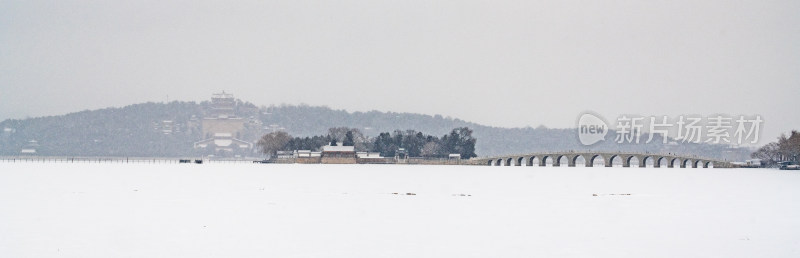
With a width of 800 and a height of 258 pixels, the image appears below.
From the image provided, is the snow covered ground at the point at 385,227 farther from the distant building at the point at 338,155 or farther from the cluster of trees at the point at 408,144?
the cluster of trees at the point at 408,144

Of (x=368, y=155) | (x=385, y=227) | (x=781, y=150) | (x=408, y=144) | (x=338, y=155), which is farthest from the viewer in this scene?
(x=408, y=144)

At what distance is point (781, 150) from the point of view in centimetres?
15650

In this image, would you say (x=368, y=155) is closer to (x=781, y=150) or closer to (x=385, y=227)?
(x=781, y=150)

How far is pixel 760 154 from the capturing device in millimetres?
178250

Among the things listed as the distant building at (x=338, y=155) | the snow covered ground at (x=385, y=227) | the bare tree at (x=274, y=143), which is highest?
the bare tree at (x=274, y=143)

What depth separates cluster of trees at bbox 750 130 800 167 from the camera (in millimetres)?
149700

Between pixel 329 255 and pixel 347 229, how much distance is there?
644cm

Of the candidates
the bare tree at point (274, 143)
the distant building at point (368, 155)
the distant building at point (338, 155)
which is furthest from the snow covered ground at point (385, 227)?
the bare tree at point (274, 143)

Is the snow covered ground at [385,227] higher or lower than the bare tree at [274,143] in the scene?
lower

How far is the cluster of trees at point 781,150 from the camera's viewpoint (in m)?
150

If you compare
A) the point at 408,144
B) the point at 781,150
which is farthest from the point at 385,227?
the point at 408,144

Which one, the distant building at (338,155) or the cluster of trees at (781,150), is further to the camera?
the distant building at (338,155)

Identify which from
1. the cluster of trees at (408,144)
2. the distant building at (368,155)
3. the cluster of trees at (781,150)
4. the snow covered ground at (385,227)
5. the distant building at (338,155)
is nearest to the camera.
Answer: the snow covered ground at (385,227)

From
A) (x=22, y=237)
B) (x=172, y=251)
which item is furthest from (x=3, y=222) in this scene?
(x=172, y=251)
